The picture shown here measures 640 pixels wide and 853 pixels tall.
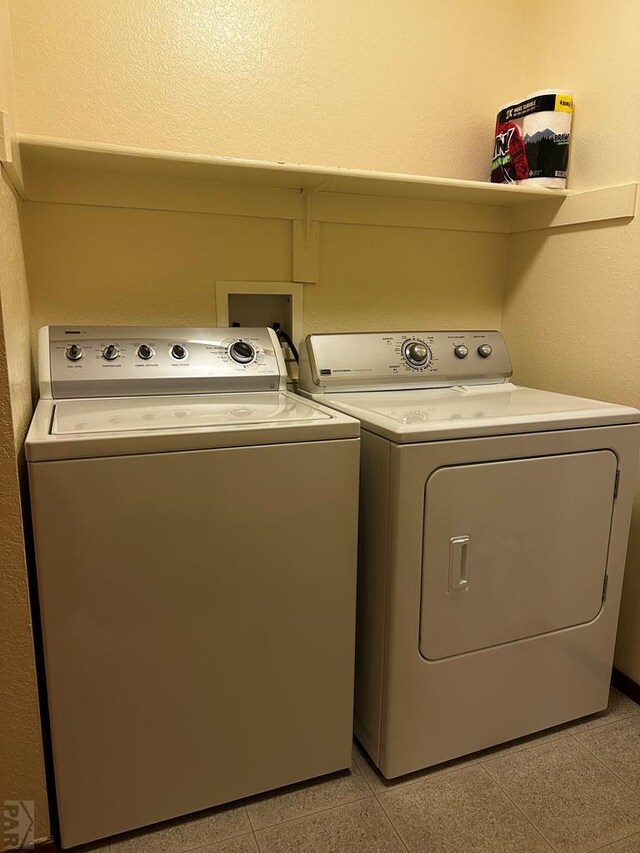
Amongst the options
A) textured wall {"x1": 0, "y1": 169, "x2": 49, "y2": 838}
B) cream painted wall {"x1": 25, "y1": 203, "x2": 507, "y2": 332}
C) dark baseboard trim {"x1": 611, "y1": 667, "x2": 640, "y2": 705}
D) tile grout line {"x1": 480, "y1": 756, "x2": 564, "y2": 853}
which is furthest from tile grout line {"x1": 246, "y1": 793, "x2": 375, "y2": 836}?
cream painted wall {"x1": 25, "y1": 203, "x2": 507, "y2": 332}

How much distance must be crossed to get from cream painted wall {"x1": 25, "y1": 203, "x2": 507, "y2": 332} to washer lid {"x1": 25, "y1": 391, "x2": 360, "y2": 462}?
1.26ft

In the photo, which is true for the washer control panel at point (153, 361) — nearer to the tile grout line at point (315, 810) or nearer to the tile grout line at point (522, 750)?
the tile grout line at point (315, 810)

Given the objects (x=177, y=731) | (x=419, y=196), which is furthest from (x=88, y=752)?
(x=419, y=196)

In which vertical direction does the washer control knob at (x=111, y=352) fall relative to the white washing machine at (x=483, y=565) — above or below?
above

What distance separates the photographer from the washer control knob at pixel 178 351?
5.30 ft

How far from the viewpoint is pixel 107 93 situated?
5.24 feet

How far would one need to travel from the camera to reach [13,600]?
1091 millimetres

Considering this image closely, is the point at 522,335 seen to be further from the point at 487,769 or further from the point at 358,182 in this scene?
the point at 487,769

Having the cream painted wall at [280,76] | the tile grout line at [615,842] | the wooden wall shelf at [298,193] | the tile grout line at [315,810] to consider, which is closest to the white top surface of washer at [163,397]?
the wooden wall shelf at [298,193]

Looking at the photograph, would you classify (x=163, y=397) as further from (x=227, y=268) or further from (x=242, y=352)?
(x=227, y=268)

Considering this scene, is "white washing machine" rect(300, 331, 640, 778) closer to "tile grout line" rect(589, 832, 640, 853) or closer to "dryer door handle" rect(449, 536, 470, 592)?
"dryer door handle" rect(449, 536, 470, 592)

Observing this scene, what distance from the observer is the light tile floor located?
1.29 metres

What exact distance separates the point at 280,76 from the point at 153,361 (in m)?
0.96

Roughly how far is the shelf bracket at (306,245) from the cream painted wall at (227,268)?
0.10ft
